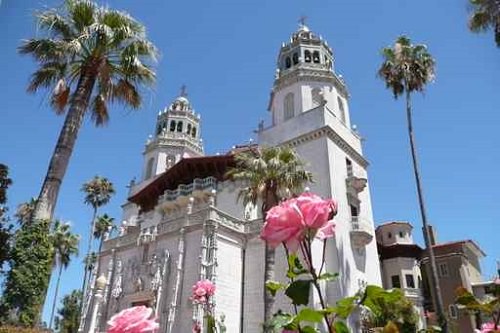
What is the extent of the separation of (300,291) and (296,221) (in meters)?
0.46

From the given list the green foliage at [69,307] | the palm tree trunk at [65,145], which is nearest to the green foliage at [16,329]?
the palm tree trunk at [65,145]

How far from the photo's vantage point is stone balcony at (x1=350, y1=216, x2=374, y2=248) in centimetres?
2636

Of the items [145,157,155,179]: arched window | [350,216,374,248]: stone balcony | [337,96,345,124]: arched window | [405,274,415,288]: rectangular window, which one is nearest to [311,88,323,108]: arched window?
[337,96,345,124]: arched window

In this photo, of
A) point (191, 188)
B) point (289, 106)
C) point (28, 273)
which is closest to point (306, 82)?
point (289, 106)

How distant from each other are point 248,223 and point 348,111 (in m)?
14.7

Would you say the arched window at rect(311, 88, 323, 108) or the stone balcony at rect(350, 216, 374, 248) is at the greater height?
the arched window at rect(311, 88, 323, 108)

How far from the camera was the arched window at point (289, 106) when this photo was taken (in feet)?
106

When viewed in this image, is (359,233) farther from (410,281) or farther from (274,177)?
(410,281)

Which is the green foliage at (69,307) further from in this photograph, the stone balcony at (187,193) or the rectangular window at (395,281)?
the rectangular window at (395,281)

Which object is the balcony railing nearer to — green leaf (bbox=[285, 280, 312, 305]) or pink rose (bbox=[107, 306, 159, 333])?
pink rose (bbox=[107, 306, 159, 333])

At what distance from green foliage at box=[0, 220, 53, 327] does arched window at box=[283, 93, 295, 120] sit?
2429cm

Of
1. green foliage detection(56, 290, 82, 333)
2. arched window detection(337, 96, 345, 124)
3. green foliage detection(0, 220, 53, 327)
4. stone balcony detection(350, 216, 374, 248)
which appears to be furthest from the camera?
green foliage detection(56, 290, 82, 333)

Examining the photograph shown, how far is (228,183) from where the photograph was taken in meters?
32.2

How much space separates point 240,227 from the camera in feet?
91.3
